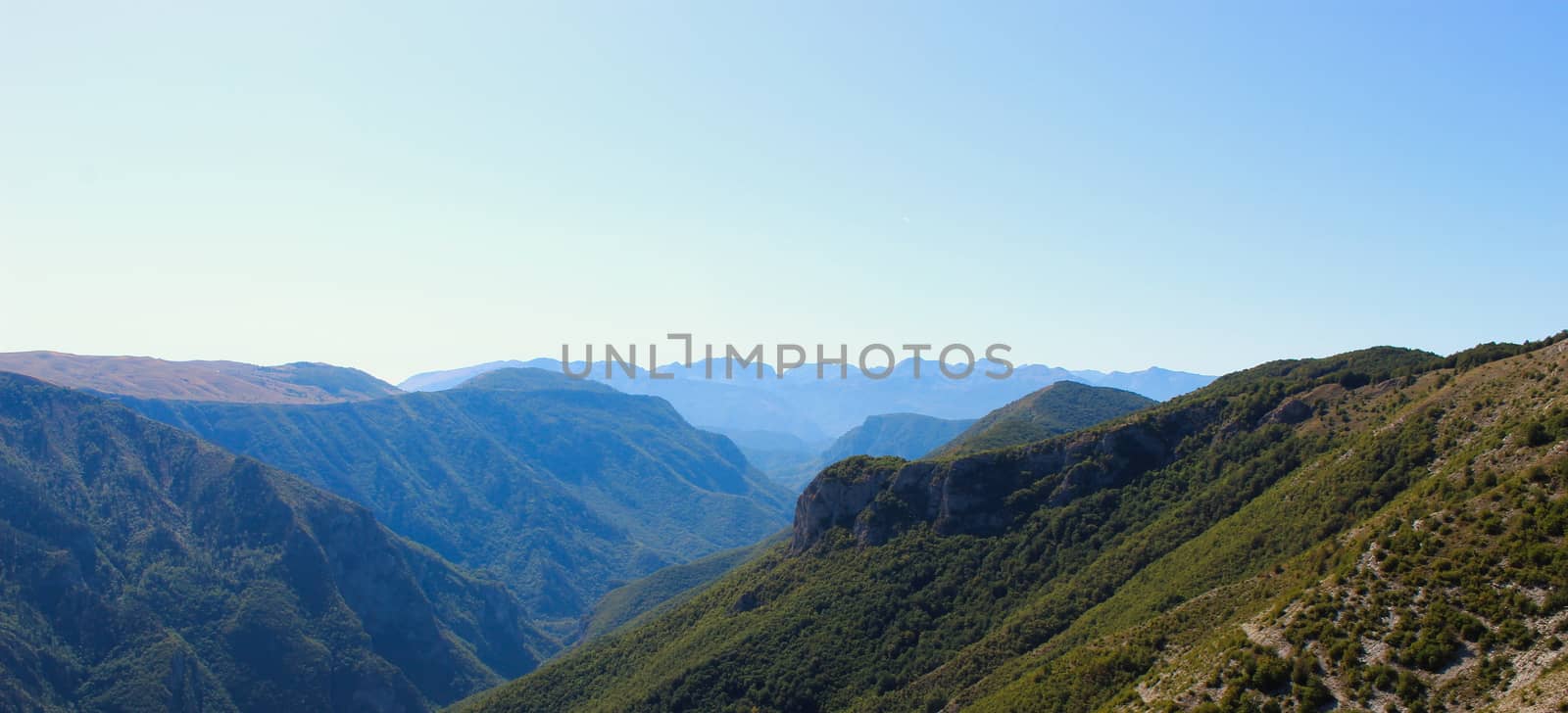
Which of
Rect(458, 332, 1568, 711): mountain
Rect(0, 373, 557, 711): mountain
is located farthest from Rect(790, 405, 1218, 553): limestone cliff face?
Rect(0, 373, 557, 711): mountain

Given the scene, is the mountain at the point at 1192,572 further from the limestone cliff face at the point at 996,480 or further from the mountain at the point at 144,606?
the mountain at the point at 144,606

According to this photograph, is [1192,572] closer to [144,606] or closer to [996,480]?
[996,480]

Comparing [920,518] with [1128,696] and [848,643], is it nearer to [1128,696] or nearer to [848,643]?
[848,643]

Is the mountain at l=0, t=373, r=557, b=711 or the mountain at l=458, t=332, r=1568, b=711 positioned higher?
the mountain at l=458, t=332, r=1568, b=711

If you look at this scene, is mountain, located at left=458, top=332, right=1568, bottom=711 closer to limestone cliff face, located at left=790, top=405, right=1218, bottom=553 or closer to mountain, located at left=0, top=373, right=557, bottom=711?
limestone cliff face, located at left=790, top=405, right=1218, bottom=553

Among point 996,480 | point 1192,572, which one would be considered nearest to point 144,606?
point 996,480

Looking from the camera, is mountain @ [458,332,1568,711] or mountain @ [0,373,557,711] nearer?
mountain @ [458,332,1568,711]

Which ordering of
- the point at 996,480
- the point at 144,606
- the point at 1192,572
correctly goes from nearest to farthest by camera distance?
the point at 1192,572 < the point at 996,480 < the point at 144,606
